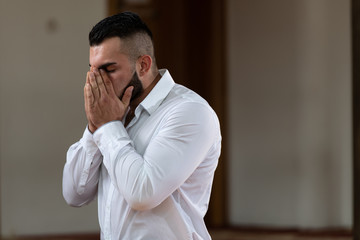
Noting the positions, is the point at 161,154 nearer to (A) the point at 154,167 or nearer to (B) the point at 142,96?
(A) the point at 154,167

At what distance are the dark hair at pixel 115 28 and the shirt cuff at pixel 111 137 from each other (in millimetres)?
237

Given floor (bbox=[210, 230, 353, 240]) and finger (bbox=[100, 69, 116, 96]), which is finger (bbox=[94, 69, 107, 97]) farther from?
floor (bbox=[210, 230, 353, 240])

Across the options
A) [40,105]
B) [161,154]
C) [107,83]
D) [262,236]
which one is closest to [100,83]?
[107,83]

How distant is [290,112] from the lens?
5621mm

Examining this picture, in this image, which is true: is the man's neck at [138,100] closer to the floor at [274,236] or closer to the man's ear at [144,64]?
the man's ear at [144,64]

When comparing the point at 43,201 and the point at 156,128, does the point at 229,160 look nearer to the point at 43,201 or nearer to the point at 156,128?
the point at 43,201

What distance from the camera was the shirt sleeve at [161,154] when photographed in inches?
66.7

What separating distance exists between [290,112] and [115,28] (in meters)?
3.90

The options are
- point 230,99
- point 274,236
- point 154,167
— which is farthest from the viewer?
point 230,99

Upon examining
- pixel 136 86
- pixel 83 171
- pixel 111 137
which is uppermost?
pixel 136 86

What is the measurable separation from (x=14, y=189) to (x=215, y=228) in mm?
1754

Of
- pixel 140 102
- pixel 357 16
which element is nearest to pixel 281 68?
pixel 357 16

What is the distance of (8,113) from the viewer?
505 cm

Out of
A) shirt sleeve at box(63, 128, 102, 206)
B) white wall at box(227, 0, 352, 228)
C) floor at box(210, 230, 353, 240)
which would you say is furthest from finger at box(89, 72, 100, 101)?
white wall at box(227, 0, 352, 228)
